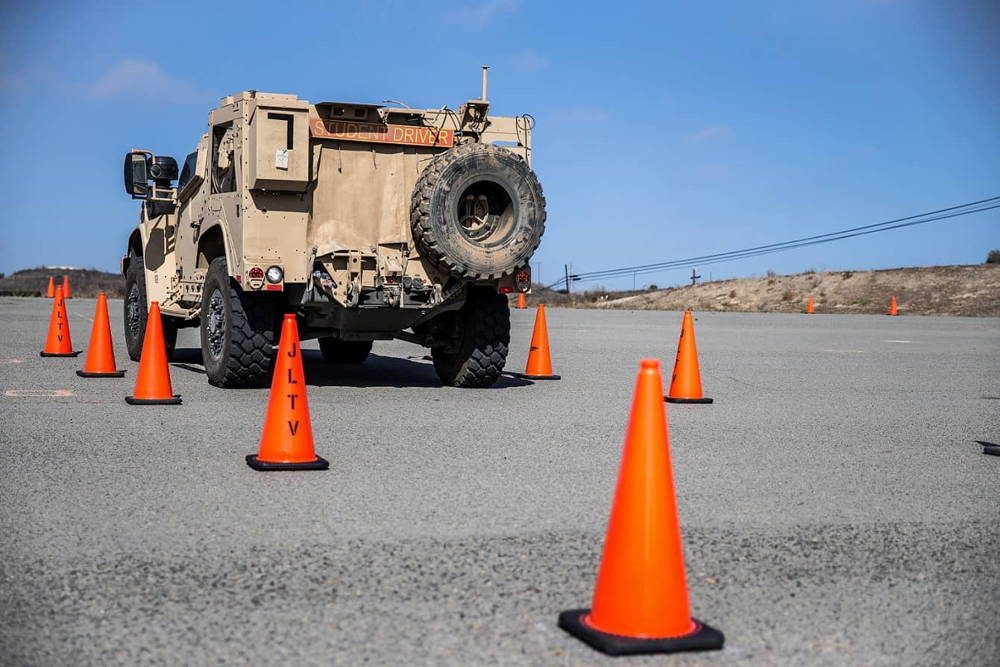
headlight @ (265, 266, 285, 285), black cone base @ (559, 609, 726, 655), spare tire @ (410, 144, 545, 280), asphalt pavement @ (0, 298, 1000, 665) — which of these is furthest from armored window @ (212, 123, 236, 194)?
black cone base @ (559, 609, 726, 655)

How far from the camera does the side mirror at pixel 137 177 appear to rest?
46.7 feet

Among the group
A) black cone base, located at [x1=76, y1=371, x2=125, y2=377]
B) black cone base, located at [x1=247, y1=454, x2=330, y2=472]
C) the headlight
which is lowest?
black cone base, located at [x1=247, y1=454, x2=330, y2=472]

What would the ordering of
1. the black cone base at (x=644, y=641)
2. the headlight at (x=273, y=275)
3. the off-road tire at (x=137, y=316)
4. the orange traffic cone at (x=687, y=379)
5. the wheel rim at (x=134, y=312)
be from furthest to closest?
the wheel rim at (x=134, y=312) → the off-road tire at (x=137, y=316) → the orange traffic cone at (x=687, y=379) → the headlight at (x=273, y=275) → the black cone base at (x=644, y=641)

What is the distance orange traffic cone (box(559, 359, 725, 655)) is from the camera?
159 inches

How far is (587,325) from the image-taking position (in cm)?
2761

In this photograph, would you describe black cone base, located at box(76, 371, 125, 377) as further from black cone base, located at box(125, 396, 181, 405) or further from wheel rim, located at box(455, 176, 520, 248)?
wheel rim, located at box(455, 176, 520, 248)

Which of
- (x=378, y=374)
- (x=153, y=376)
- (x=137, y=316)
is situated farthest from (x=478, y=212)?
(x=137, y=316)

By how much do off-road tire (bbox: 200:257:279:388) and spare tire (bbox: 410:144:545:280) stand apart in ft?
5.25

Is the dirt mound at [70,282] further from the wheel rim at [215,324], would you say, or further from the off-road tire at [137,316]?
the wheel rim at [215,324]

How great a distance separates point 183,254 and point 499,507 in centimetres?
861

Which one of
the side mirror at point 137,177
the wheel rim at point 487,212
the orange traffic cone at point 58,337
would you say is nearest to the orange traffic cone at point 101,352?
the side mirror at point 137,177

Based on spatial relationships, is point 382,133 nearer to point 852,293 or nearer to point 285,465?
point 285,465

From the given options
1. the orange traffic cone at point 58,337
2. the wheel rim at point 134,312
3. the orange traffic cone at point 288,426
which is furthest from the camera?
the orange traffic cone at point 58,337

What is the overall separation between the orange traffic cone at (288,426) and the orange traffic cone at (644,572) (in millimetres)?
3428
